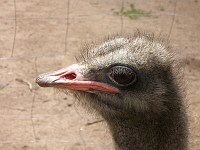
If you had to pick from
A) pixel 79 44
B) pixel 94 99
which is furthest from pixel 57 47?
pixel 94 99

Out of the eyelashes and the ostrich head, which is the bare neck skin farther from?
the eyelashes

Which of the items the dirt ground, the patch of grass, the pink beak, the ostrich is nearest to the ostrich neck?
the ostrich

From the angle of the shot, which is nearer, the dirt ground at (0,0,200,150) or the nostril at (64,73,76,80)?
the nostril at (64,73,76,80)

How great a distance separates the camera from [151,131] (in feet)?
7.77

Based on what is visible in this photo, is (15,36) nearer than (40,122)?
No

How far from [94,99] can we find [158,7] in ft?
17.1

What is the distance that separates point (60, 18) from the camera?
21.8 feet

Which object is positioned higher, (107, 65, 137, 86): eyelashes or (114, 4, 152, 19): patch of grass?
(107, 65, 137, 86): eyelashes

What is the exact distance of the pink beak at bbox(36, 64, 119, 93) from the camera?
223cm

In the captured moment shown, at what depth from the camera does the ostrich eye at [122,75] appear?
2.24 meters

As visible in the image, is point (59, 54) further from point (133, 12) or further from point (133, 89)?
point (133, 89)

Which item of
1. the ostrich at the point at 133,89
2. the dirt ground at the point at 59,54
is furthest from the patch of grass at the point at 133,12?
the ostrich at the point at 133,89

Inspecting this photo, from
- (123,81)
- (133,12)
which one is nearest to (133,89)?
(123,81)

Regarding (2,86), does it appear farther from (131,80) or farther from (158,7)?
(158,7)
